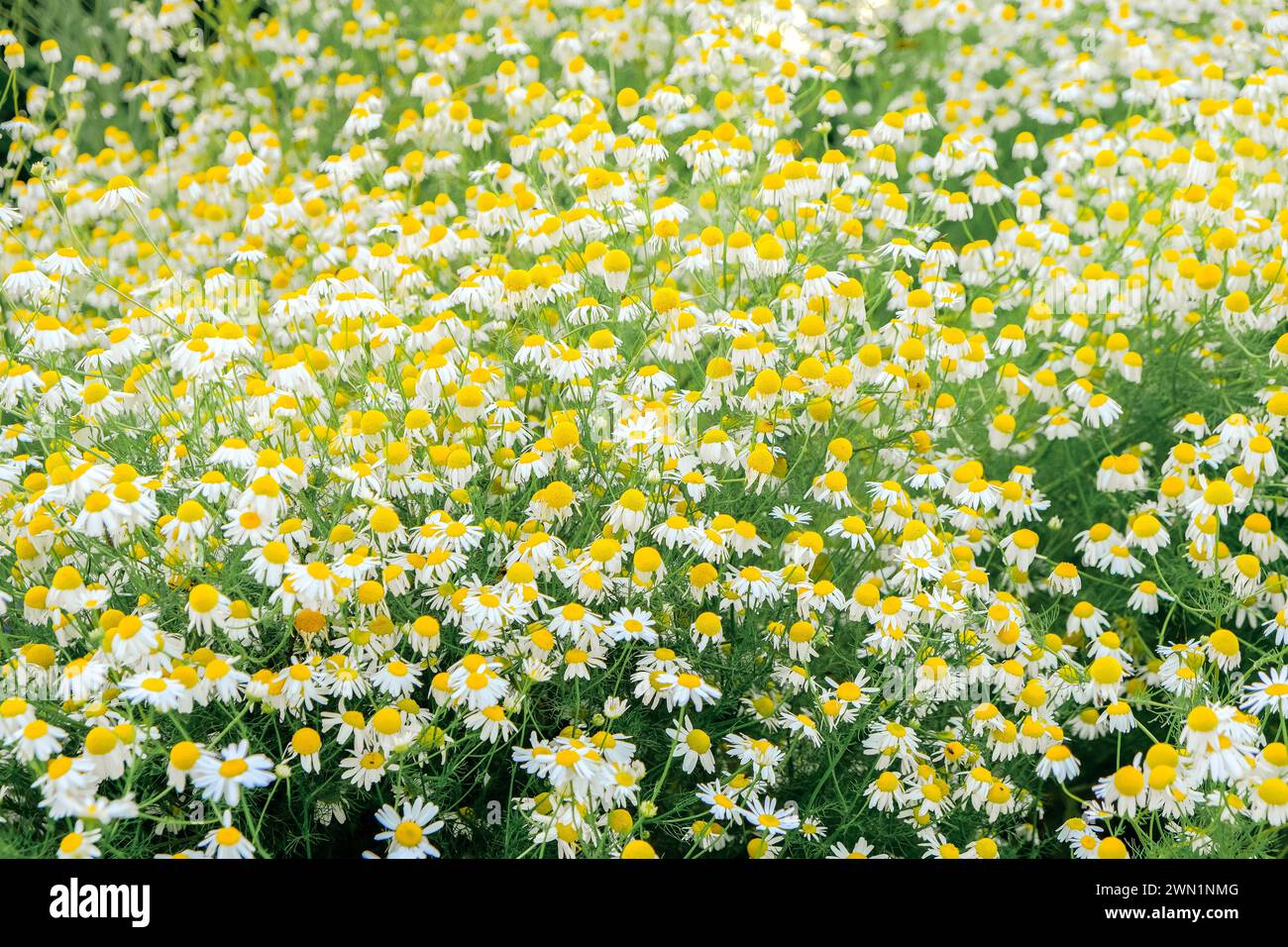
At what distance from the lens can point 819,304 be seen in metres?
3.36

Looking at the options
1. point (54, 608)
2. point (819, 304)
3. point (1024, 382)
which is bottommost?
point (54, 608)

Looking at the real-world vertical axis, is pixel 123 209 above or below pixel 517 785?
above

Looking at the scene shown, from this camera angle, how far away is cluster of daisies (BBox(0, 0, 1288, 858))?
2.57m

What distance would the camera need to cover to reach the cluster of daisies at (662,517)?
257 cm

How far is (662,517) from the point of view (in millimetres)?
3025

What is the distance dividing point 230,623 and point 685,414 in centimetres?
129

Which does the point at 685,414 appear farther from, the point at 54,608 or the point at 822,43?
the point at 822,43

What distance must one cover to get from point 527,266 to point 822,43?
358 cm
